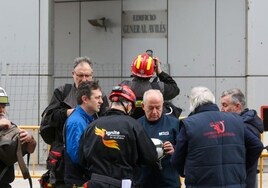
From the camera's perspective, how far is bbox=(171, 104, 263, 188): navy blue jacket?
458 centimetres

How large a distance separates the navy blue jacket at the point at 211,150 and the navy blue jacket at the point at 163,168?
262 millimetres

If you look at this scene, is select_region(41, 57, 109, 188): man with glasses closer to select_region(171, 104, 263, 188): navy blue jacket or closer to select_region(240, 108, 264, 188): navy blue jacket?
select_region(171, 104, 263, 188): navy blue jacket

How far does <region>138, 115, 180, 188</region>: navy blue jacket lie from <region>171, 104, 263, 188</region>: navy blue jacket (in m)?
0.26

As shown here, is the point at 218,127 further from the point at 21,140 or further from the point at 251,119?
the point at 21,140

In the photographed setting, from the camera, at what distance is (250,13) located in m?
11.6

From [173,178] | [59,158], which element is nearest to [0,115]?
[59,158]

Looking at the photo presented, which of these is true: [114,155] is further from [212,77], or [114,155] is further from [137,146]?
[212,77]

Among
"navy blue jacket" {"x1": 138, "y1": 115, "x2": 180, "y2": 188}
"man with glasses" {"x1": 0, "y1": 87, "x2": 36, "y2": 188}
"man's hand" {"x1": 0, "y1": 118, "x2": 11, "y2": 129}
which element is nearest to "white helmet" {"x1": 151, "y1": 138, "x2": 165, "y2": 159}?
"navy blue jacket" {"x1": 138, "y1": 115, "x2": 180, "y2": 188}

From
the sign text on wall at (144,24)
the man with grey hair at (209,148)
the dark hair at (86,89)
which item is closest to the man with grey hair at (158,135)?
the man with grey hair at (209,148)

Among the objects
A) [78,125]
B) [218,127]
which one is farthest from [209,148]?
[78,125]

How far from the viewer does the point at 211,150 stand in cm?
457

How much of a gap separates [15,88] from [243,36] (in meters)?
5.37

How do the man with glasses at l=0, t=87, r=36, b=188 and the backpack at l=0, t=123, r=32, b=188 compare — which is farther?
the man with glasses at l=0, t=87, r=36, b=188

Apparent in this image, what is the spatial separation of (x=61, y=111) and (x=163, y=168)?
1.14m
